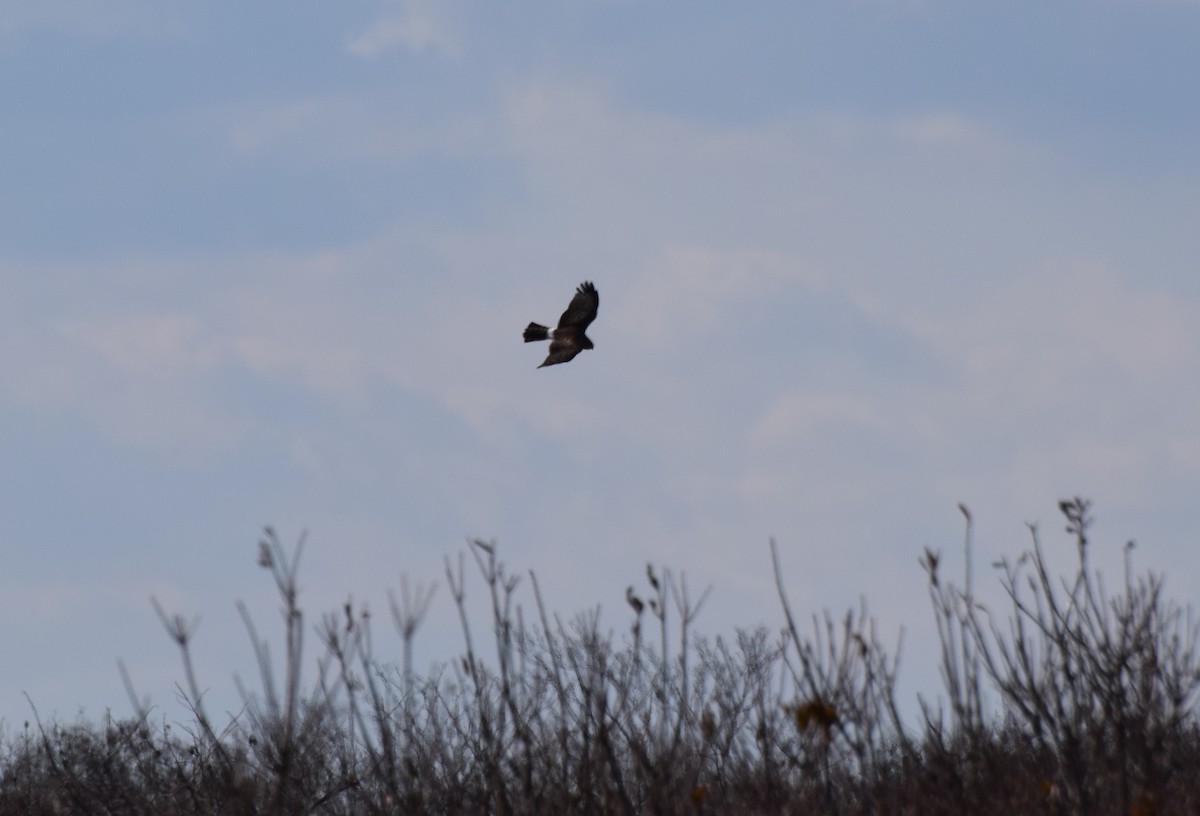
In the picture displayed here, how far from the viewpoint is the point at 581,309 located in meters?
16.2

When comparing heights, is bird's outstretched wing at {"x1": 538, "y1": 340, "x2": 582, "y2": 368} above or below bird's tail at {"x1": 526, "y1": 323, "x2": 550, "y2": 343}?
below

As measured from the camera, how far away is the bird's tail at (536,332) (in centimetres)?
1666

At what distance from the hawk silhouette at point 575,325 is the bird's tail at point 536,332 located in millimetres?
266

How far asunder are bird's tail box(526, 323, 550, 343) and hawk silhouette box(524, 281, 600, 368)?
0.87 feet

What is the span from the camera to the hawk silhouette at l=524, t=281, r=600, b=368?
16.2 m

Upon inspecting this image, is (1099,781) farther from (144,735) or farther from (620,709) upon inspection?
(144,735)

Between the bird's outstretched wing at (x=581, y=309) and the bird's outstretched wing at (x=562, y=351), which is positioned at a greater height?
the bird's outstretched wing at (x=581, y=309)

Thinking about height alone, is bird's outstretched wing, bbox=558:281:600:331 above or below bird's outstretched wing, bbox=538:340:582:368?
above

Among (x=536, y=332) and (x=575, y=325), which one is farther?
(x=536, y=332)

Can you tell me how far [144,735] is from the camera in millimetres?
11188

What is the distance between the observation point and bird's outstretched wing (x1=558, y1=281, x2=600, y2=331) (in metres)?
16.2

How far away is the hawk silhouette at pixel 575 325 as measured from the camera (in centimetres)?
1625

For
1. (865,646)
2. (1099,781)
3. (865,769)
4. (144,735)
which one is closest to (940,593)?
(865,646)

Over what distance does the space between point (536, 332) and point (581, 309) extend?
0.84 metres
